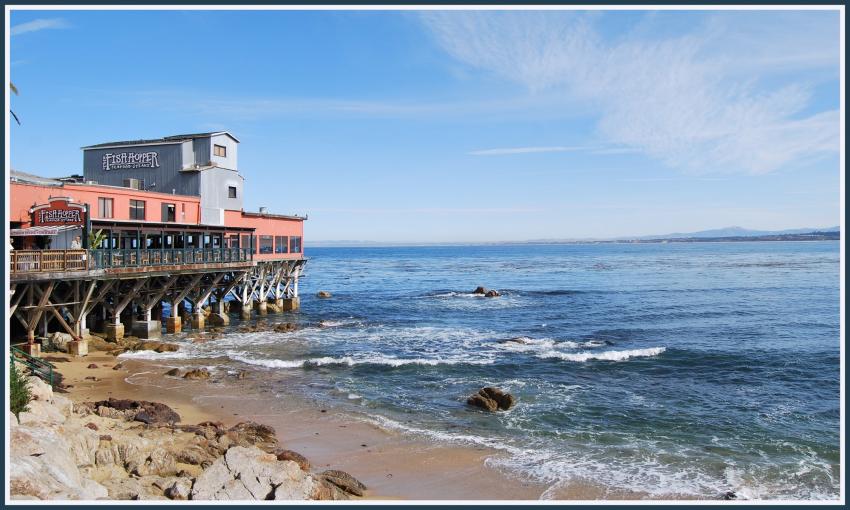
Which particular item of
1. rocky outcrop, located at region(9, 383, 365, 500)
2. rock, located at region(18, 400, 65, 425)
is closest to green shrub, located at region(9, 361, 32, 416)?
rock, located at region(18, 400, 65, 425)

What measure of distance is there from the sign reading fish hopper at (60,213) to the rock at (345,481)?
65.7ft

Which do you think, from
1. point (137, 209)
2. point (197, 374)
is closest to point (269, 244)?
point (137, 209)

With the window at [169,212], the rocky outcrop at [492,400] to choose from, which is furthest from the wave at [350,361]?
the window at [169,212]

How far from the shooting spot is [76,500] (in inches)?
406

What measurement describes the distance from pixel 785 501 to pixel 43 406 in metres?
17.7

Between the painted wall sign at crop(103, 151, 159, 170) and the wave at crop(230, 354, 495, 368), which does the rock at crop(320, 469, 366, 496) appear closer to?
the wave at crop(230, 354, 495, 368)

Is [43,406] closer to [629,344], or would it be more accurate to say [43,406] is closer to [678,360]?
[678,360]

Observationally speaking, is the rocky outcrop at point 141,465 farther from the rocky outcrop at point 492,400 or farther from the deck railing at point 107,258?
the deck railing at point 107,258

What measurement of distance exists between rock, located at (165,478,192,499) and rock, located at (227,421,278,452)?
4292 mm

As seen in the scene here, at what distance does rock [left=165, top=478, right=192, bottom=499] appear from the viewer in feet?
40.0

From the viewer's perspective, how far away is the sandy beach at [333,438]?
15252mm

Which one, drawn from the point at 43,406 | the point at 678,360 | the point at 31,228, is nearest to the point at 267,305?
the point at 31,228

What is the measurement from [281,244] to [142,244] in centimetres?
1352

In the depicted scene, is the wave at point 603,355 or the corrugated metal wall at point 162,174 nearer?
the wave at point 603,355
